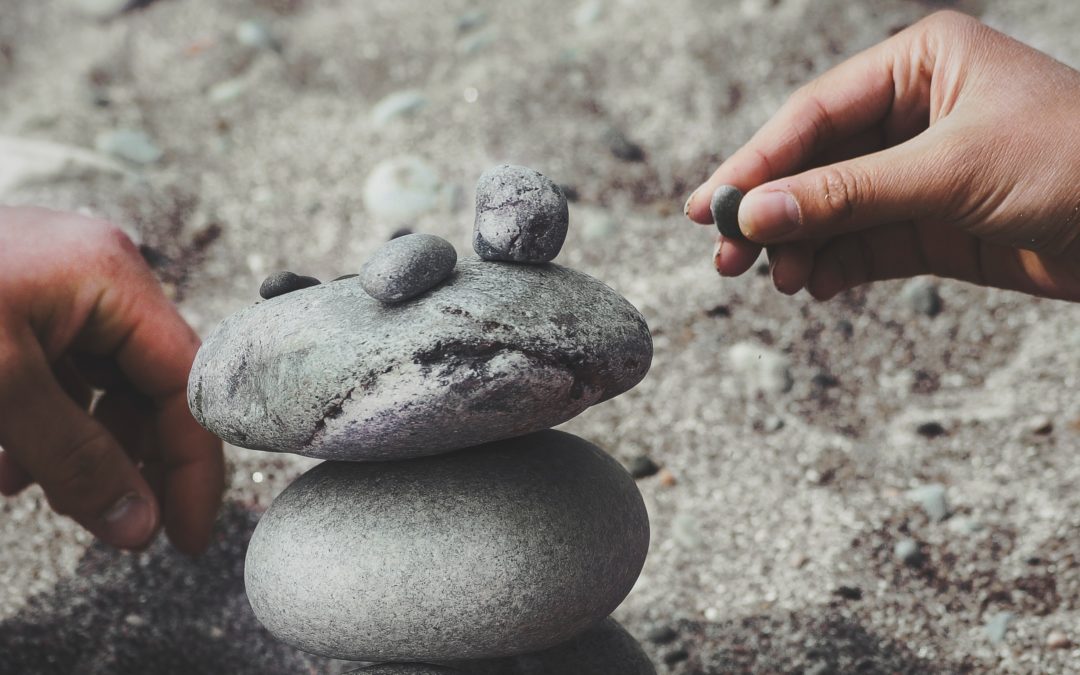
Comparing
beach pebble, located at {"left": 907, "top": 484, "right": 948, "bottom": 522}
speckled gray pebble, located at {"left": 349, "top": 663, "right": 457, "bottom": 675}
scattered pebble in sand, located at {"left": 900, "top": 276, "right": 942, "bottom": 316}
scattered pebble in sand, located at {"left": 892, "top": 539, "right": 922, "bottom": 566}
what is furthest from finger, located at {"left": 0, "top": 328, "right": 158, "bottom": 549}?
scattered pebble in sand, located at {"left": 900, "top": 276, "right": 942, "bottom": 316}

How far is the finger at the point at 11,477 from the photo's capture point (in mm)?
2451

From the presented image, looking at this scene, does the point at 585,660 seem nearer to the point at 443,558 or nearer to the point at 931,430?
the point at 443,558

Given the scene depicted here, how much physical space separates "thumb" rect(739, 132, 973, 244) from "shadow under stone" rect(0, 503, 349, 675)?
140cm

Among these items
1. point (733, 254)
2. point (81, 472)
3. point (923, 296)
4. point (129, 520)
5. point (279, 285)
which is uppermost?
point (733, 254)

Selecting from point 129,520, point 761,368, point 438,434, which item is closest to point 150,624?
point 129,520

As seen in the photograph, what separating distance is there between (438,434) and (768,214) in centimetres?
76

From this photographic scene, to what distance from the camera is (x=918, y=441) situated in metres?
2.63

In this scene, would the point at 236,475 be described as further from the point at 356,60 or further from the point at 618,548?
the point at 356,60

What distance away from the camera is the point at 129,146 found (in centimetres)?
381

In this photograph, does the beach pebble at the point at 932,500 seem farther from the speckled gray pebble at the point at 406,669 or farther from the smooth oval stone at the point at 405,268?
the smooth oval stone at the point at 405,268

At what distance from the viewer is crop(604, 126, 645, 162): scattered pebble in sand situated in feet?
11.4

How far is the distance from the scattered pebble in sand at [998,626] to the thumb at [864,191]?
93cm

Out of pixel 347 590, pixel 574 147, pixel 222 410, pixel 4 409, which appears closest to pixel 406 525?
pixel 347 590

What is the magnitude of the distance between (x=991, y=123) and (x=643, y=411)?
4.19 feet
